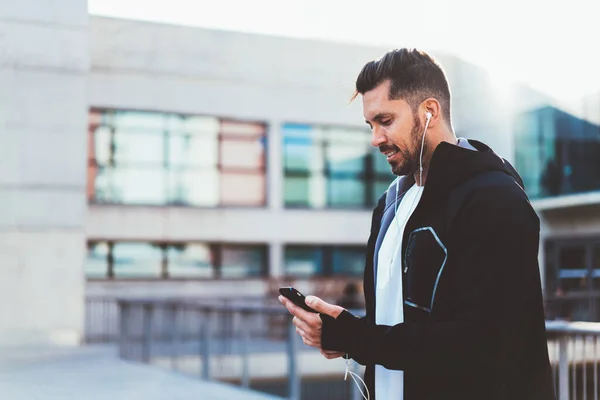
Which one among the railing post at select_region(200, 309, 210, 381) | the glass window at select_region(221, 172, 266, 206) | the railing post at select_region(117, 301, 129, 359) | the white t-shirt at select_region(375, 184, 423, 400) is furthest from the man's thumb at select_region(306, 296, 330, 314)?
the glass window at select_region(221, 172, 266, 206)

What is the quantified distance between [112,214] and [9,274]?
8.31 m

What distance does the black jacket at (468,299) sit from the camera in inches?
79.8

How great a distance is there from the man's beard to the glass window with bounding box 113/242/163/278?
83.3 ft

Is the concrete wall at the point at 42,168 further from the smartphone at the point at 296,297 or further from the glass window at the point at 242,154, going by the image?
the smartphone at the point at 296,297

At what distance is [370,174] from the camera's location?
31.5m

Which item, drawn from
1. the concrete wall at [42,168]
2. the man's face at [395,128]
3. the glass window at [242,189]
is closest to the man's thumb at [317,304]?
the man's face at [395,128]

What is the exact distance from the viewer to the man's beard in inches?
91.6

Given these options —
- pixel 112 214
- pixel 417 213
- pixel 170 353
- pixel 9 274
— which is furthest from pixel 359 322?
pixel 112 214

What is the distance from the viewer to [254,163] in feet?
97.2

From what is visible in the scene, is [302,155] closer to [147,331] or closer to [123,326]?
[123,326]

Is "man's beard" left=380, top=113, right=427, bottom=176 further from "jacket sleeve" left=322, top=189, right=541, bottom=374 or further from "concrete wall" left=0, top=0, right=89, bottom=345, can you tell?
"concrete wall" left=0, top=0, right=89, bottom=345

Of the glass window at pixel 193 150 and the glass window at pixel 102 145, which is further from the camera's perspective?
the glass window at pixel 193 150

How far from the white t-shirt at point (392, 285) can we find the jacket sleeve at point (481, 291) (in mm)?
210

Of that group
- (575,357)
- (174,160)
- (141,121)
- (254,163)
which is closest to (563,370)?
(575,357)
